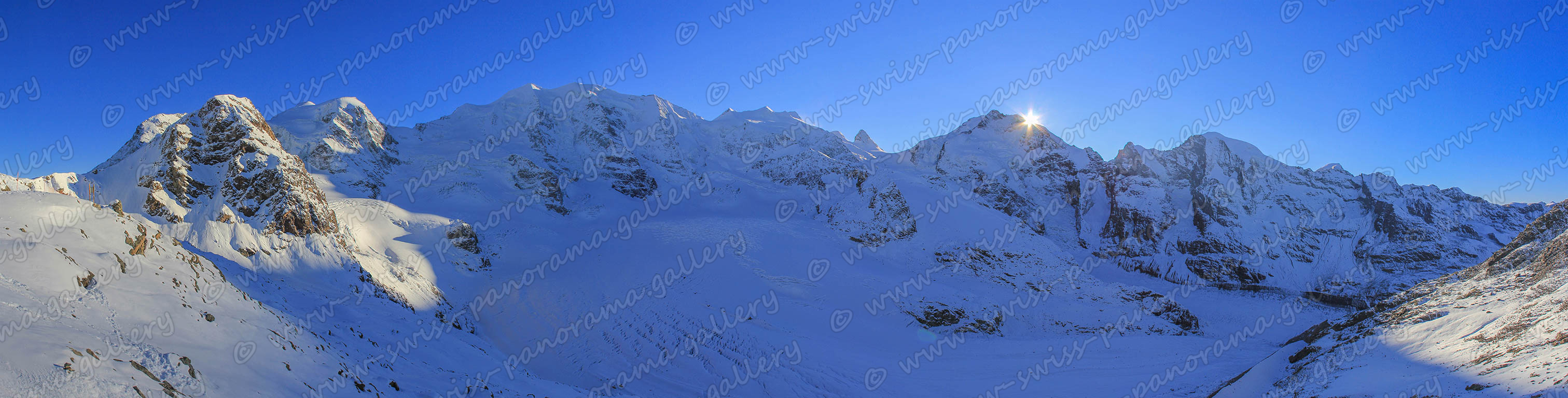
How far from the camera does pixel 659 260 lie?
4022cm

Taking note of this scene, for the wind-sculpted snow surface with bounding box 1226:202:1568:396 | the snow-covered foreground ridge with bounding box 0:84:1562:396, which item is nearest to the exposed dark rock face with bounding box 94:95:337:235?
the snow-covered foreground ridge with bounding box 0:84:1562:396

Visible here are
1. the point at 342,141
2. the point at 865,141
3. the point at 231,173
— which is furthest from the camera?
the point at 865,141

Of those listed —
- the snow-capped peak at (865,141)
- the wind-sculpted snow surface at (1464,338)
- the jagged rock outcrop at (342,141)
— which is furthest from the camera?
the snow-capped peak at (865,141)

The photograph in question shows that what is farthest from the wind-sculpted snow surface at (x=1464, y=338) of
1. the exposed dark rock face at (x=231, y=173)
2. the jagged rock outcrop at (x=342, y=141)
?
the jagged rock outcrop at (x=342, y=141)

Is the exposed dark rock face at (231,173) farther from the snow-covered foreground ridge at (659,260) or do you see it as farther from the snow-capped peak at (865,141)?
the snow-capped peak at (865,141)

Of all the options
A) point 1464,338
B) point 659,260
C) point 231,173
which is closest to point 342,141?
point 231,173

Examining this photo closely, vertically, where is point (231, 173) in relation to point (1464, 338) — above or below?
above

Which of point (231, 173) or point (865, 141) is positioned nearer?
point (231, 173)

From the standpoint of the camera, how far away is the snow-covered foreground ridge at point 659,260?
36.3 feet

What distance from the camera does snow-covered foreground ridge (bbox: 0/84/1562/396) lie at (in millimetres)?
11055

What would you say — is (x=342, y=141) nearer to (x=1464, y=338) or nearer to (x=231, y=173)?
(x=231, y=173)

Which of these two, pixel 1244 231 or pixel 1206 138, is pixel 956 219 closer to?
pixel 1244 231

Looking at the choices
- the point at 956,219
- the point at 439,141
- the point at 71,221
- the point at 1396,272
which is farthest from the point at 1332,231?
the point at 439,141

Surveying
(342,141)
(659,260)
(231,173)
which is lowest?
(659,260)
